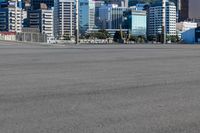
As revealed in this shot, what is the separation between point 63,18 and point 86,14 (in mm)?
20700

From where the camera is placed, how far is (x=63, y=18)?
A: 362 ft

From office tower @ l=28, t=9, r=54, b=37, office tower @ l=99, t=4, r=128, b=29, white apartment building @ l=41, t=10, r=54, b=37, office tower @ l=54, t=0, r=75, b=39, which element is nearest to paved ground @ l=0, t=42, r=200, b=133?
white apartment building @ l=41, t=10, r=54, b=37

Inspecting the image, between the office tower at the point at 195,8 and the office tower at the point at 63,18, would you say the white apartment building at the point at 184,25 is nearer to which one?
the office tower at the point at 63,18

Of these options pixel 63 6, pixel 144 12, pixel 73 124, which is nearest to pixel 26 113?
pixel 73 124

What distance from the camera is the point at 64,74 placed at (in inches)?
581

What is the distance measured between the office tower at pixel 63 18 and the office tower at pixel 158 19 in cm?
1665

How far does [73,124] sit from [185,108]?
2478 millimetres

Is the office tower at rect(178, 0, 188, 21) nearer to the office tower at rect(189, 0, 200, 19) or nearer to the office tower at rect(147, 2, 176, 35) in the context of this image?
the office tower at rect(147, 2, 176, 35)

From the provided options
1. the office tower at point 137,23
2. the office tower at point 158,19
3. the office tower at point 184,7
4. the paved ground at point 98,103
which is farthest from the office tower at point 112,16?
the paved ground at point 98,103

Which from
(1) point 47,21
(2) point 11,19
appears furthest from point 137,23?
(2) point 11,19

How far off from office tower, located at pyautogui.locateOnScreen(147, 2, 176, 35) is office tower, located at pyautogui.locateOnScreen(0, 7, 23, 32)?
27149 millimetres

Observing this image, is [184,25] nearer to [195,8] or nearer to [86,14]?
[86,14]

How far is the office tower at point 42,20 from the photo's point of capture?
103 m

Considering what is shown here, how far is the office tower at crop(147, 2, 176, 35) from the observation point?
100938 millimetres
